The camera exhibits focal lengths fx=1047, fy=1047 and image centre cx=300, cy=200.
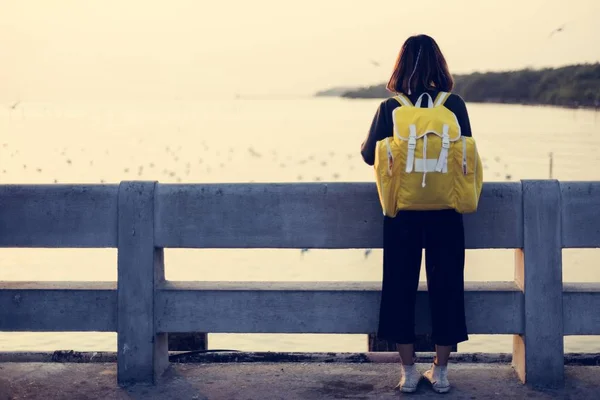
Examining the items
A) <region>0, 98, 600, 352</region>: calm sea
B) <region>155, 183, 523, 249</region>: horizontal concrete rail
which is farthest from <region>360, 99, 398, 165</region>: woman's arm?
<region>0, 98, 600, 352</region>: calm sea

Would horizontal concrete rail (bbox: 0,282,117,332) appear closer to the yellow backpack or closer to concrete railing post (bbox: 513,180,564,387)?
the yellow backpack

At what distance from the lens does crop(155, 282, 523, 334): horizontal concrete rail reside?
6.38 metres

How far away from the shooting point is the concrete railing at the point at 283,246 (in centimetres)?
633

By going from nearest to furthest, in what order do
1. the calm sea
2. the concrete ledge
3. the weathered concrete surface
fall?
the weathered concrete surface, the concrete ledge, the calm sea

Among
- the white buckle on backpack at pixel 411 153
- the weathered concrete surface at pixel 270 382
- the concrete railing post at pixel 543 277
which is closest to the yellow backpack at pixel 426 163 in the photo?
the white buckle on backpack at pixel 411 153

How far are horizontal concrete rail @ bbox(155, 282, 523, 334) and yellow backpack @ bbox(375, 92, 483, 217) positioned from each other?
743 millimetres

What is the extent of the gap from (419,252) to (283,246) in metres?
0.84

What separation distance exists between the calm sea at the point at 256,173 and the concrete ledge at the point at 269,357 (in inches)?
202

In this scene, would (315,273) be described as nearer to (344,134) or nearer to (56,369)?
(56,369)

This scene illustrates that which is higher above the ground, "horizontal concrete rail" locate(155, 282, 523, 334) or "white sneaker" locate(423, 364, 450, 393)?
"horizontal concrete rail" locate(155, 282, 523, 334)

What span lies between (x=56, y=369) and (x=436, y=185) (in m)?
2.81

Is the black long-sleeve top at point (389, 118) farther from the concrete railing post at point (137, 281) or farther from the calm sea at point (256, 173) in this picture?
the calm sea at point (256, 173)

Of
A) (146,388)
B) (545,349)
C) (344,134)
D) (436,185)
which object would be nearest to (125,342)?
(146,388)

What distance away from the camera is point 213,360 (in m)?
7.05
